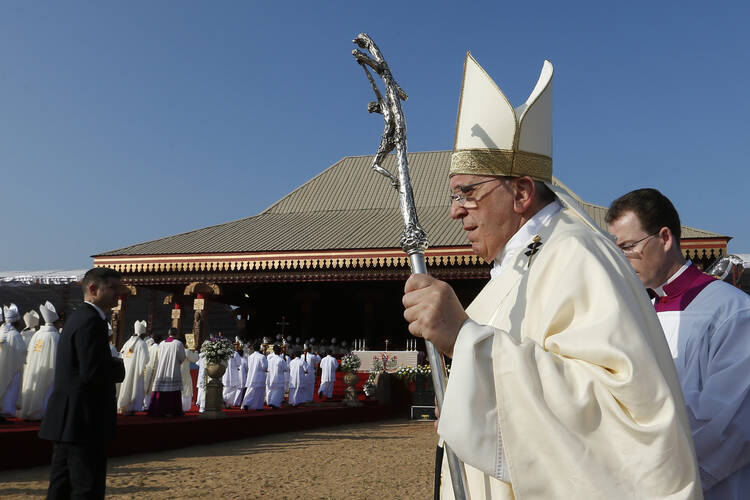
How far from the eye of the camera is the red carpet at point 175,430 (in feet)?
24.3

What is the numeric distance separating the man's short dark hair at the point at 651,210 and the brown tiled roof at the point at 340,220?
12.0m

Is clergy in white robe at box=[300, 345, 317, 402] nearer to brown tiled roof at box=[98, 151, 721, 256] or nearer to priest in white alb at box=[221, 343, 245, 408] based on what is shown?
priest in white alb at box=[221, 343, 245, 408]

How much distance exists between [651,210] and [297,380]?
13952mm

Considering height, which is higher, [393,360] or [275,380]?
[393,360]

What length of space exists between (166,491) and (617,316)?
6.18 m

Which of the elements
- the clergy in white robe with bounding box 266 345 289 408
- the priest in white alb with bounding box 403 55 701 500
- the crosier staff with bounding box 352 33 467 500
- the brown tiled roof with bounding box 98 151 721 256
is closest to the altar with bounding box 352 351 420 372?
the clergy in white robe with bounding box 266 345 289 408

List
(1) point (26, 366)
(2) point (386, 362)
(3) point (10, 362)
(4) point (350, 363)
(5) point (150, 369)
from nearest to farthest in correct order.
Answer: (3) point (10, 362), (1) point (26, 366), (5) point (150, 369), (4) point (350, 363), (2) point (386, 362)

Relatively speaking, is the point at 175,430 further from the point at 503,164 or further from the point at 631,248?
the point at 503,164

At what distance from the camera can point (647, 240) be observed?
93.6 inches

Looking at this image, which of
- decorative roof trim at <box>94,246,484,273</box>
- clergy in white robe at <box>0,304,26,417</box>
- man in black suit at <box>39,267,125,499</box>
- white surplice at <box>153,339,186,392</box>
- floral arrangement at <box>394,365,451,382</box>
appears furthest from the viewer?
decorative roof trim at <box>94,246,484,273</box>

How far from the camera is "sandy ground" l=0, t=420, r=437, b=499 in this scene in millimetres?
6484

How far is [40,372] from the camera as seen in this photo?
995cm

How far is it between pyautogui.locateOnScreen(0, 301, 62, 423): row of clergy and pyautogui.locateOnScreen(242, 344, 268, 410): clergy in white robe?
15.5 feet

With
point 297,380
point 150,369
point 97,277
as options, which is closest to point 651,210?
point 97,277
